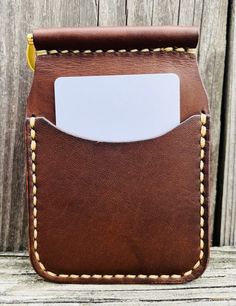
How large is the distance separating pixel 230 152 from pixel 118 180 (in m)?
0.24

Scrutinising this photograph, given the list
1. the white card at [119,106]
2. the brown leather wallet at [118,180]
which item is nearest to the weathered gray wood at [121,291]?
the brown leather wallet at [118,180]

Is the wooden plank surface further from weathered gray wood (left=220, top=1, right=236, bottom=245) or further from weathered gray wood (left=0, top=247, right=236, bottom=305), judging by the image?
weathered gray wood (left=0, top=247, right=236, bottom=305)

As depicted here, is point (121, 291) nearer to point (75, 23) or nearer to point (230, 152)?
point (230, 152)

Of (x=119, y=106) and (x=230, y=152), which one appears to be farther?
(x=230, y=152)

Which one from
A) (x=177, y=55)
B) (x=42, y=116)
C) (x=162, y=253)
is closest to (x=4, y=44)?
(x=42, y=116)

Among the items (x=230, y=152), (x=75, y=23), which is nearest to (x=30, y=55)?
(x=75, y=23)

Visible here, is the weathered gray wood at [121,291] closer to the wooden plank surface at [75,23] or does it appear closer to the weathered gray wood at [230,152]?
the weathered gray wood at [230,152]

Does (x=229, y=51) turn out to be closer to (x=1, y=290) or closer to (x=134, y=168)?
(x=134, y=168)

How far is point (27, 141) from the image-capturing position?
0.70 metres

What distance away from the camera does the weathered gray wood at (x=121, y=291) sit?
0.63 m

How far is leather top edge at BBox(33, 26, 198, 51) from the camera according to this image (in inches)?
27.3

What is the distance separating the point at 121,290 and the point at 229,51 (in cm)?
42

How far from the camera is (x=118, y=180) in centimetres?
68

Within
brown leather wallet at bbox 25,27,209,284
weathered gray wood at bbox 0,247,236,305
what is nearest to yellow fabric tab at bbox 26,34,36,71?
brown leather wallet at bbox 25,27,209,284
